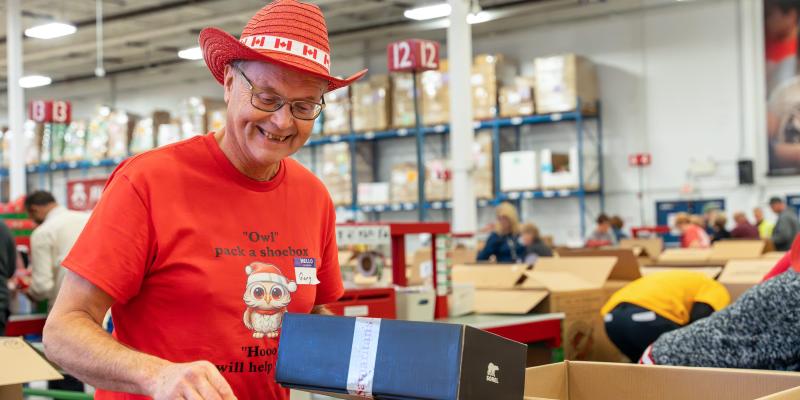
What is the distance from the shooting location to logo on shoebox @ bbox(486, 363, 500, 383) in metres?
1.35

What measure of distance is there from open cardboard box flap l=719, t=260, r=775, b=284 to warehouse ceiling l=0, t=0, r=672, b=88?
9269 millimetres

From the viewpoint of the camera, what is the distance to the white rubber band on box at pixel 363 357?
137 cm

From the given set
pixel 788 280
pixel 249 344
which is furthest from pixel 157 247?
pixel 788 280

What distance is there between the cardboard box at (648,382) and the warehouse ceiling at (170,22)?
1206cm

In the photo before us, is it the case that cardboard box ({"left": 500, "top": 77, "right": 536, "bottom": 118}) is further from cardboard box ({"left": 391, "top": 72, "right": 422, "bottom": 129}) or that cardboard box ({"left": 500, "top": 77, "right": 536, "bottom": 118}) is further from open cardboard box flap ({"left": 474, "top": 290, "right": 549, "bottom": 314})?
open cardboard box flap ({"left": 474, "top": 290, "right": 549, "bottom": 314})

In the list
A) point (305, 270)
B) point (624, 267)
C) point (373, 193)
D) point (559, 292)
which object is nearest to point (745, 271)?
point (624, 267)

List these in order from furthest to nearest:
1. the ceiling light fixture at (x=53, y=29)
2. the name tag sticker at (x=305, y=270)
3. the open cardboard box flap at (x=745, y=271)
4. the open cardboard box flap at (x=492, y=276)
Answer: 1. the ceiling light fixture at (x=53, y=29)
2. the open cardboard box flap at (x=492, y=276)
3. the open cardboard box flap at (x=745, y=271)
4. the name tag sticker at (x=305, y=270)

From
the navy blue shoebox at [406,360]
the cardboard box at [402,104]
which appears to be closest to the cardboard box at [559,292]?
the navy blue shoebox at [406,360]

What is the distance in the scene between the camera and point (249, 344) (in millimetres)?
1647

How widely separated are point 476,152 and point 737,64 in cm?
382

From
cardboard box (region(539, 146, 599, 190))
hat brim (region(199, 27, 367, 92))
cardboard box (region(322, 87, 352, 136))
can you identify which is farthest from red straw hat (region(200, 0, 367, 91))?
cardboard box (region(322, 87, 352, 136))

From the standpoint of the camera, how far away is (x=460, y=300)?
4.88m

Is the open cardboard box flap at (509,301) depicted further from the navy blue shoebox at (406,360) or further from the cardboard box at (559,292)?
the navy blue shoebox at (406,360)

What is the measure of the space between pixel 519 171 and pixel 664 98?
234 centimetres
